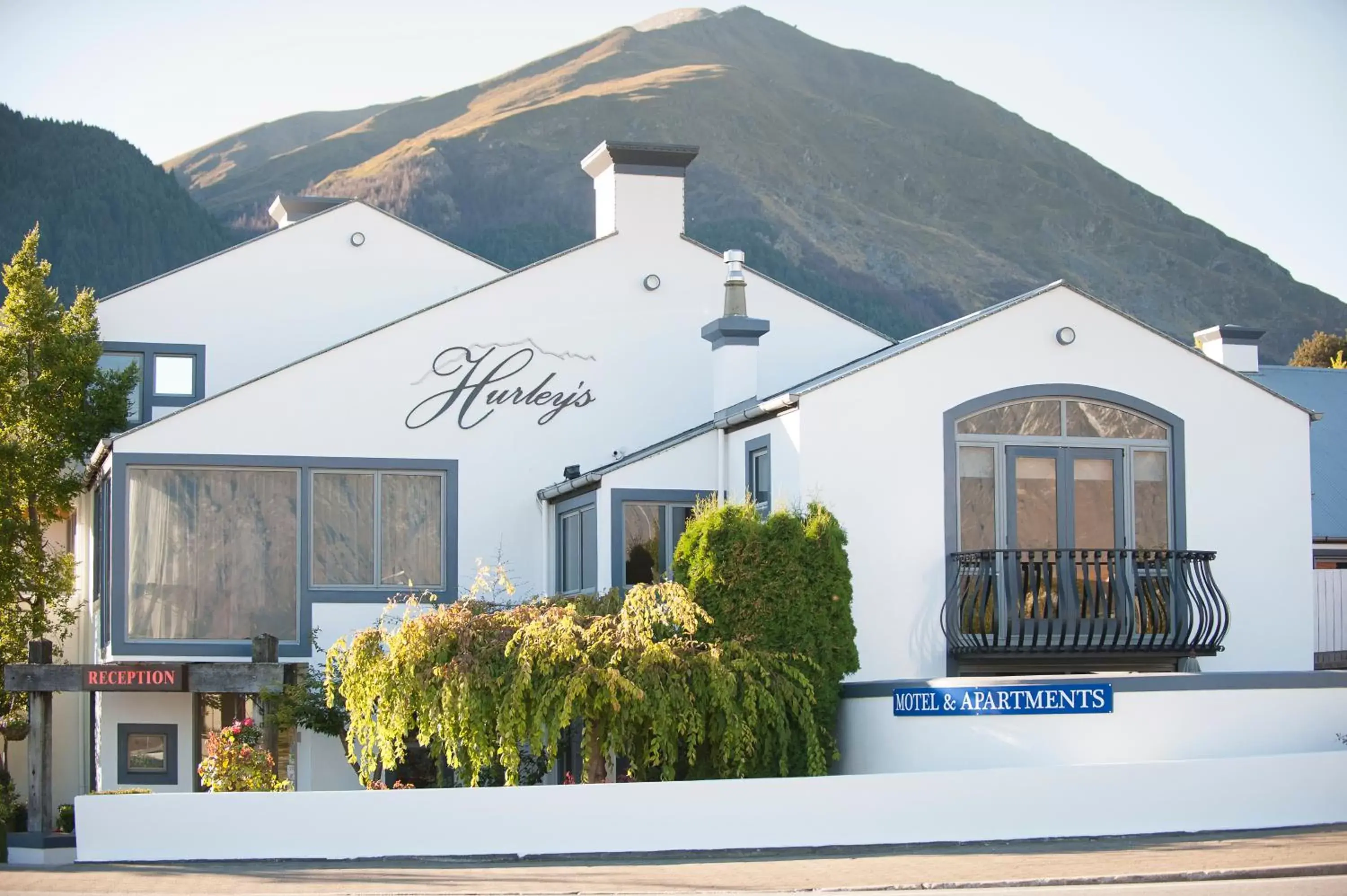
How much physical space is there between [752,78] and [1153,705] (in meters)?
179

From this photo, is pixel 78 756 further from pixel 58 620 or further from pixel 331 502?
pixel 331 502

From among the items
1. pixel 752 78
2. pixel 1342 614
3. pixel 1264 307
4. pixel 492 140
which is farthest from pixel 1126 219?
pixel 1342 614

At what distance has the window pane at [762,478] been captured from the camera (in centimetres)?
2134

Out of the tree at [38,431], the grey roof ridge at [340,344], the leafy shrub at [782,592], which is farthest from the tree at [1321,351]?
the leafy shrub at [782,592]

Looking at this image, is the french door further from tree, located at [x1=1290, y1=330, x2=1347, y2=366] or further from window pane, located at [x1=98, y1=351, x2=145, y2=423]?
tree, located at [x1=1290, y1=330, x2=1347, y2=366]

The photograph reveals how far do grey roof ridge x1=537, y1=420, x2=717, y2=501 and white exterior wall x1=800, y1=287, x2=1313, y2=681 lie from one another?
9.04 feet

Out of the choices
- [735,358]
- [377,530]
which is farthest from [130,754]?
[735,358]

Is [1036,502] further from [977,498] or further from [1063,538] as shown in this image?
[977,498]

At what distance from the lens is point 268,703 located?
21.8 meters

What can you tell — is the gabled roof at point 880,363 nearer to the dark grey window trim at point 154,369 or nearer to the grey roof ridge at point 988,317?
the grey roof ridge at point 988,317

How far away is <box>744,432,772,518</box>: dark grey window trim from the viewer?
69.5 ft

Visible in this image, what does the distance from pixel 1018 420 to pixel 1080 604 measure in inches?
91.4

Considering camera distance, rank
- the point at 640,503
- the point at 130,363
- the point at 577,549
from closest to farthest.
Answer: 1. the point at 640,503
2. the point at 577,549
3. the point at 130,363

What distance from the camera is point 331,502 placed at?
2309 centimetres
